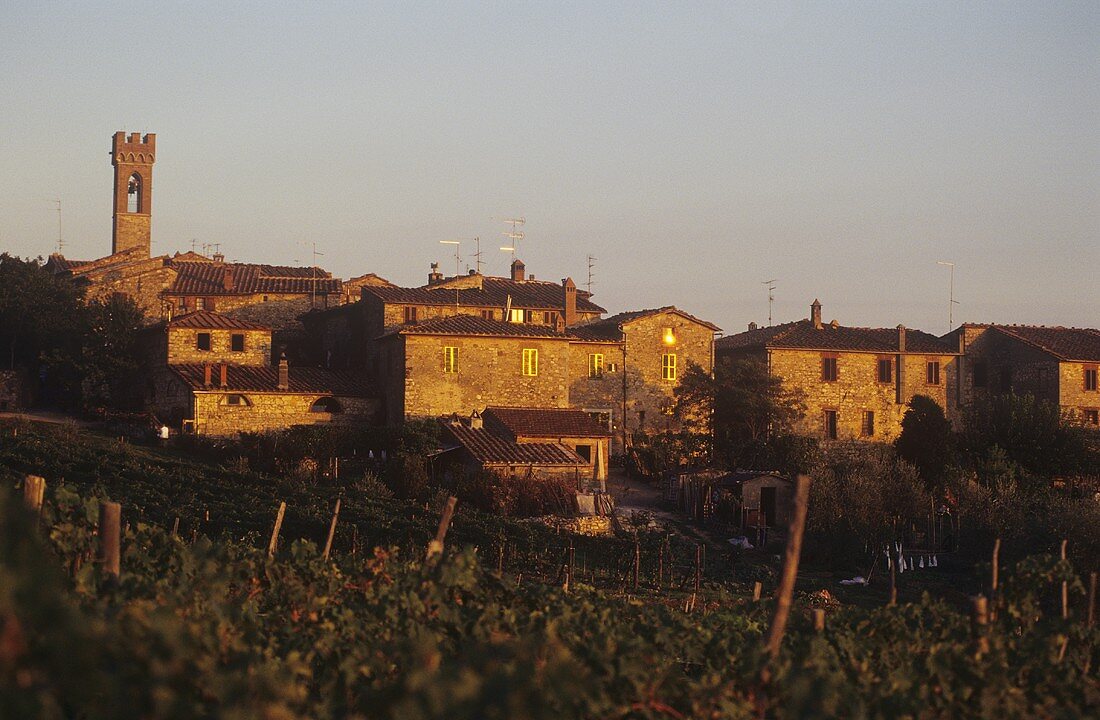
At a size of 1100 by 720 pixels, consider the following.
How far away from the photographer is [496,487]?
3080 cm

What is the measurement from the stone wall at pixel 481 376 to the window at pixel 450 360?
0.12 meters

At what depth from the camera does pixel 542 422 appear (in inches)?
1446

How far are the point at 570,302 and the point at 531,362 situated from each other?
8913 millimetres

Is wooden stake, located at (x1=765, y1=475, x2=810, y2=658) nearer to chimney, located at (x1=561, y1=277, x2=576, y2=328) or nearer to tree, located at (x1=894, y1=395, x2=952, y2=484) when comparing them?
tree, located at (x1=894, y1=395, x2=952, y2=484)

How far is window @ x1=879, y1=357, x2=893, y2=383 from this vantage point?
4575 cm

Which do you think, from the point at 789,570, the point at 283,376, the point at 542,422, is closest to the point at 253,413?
the point at 283,376

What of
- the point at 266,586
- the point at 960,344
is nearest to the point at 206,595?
the point at 266,586

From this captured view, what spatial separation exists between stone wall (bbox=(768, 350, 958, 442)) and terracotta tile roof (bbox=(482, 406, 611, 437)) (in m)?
9.73

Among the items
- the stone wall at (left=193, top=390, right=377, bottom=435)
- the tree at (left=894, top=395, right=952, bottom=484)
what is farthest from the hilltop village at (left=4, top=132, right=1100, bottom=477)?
the tree at (left=894, top=395, right=952, bottom=484)

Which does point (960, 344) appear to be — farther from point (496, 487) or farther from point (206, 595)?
point (206, 595)

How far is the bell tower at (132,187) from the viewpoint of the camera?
63406 mm

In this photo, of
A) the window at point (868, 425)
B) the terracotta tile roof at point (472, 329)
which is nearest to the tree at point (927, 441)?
the window at point (868, 425)

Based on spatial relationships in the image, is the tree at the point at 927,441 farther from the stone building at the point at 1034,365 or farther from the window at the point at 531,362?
the window at the point at 531,362

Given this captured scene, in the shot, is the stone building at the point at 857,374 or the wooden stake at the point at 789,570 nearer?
the wooden stake at the point at 789,570
